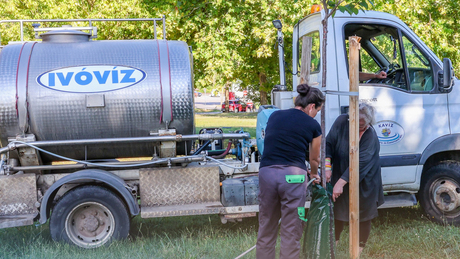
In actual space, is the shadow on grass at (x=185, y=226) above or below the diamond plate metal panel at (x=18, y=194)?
below

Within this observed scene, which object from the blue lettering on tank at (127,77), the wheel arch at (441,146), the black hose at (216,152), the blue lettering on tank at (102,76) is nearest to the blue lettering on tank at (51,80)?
the blue lettering on tank at (102,76)

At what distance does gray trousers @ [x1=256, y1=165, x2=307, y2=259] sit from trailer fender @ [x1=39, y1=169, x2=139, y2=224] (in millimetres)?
1824

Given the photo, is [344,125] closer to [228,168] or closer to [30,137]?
[228,168]

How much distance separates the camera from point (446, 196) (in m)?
6.14

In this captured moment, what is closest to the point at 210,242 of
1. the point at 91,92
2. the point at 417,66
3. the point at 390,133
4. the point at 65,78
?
the point at 91,92

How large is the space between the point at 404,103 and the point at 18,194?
4.72 m

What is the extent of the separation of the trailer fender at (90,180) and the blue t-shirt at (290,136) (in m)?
1.95

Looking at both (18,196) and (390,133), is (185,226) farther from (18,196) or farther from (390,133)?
(390,133)

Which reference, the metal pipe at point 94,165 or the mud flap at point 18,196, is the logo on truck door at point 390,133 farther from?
the mud flap at point 18,196

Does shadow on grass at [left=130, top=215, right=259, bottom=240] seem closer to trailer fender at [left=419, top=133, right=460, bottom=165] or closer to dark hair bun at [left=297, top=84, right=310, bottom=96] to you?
trailer fender at [left=419, top=133, right=460, bottom=165]

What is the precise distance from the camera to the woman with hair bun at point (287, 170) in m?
3.99

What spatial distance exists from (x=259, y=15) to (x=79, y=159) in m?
10.7

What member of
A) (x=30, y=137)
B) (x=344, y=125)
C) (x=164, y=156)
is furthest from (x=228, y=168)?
(x=30, y=137)

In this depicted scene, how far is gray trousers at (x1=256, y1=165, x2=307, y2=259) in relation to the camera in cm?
399
